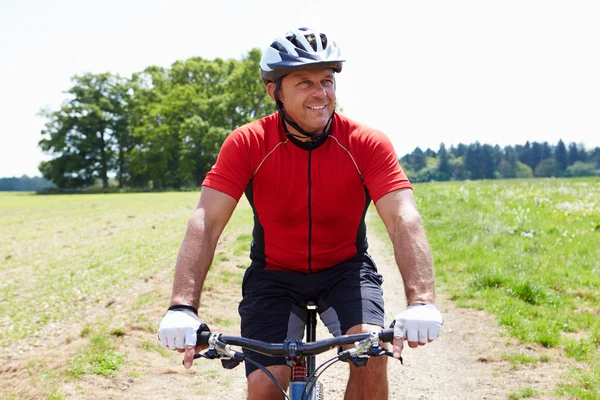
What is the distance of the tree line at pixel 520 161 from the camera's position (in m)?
85.6

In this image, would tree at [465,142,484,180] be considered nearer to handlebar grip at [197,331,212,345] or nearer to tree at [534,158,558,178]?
tree at [534,158,558,178]

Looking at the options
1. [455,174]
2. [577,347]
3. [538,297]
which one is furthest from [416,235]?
[455,174]

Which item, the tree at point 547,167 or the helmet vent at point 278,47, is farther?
the tree at point 547,167

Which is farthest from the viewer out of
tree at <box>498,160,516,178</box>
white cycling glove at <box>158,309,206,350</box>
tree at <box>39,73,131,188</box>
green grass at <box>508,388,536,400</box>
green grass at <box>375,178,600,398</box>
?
tree at <box>498,160,516,178</box>

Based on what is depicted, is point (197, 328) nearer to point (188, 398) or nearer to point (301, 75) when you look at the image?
point (301, 75)

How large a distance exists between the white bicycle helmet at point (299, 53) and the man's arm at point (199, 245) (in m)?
0.86

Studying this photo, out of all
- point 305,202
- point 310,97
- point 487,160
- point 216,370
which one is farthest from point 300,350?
point 487,160

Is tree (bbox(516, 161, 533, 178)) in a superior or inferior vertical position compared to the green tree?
inferior

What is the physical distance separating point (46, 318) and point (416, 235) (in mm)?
7037

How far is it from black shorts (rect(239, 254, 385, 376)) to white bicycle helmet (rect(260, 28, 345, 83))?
4.05 feet

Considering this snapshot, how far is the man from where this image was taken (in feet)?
11.5

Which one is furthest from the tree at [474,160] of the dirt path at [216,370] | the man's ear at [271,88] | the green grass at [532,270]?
the man's ear at [271,88]

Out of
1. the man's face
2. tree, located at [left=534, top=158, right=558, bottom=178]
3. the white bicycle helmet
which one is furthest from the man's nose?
tree, located at [left=534, top=158, right=558, bottom=178]

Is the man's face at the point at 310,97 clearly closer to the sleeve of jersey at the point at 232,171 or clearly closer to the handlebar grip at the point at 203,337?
the sleeve of jersey at the point at 232,171
